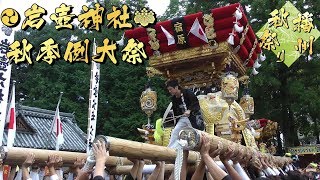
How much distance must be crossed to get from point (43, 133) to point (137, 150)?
1500cm

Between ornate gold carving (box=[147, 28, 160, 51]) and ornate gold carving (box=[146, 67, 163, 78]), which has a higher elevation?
ornate gold carving (box=[147, 28, 160, 51])

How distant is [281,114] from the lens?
15.8 meters

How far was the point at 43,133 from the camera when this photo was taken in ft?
56.5

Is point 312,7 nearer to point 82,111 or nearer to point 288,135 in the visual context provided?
point 288,135

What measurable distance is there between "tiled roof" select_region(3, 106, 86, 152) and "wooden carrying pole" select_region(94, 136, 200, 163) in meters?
12.6

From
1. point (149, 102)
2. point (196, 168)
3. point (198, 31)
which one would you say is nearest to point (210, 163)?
point (196, 168)

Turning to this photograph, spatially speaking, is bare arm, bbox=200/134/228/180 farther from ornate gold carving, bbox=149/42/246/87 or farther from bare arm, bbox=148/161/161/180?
ornate gold carving, bbox=149/42/246/87

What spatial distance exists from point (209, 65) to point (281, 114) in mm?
8989

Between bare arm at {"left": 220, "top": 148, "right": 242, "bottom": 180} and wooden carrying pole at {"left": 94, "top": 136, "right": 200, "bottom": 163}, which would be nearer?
wooden carrying pole at {"left": 94, "top": 136, "right": 200, "bottom": 163}

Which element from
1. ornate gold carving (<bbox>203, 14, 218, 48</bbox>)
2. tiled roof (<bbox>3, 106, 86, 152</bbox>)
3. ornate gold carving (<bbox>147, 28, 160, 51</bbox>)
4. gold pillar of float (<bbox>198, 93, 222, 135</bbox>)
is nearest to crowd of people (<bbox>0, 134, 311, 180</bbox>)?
gold pillar of float (<bbox>198, 93, 222, 135</bbox>)

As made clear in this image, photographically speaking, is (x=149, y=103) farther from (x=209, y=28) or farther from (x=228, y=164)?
(x=228, y=164)

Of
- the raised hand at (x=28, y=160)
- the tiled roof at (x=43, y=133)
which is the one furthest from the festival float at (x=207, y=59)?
the tiled roof at (x=43, y=133)

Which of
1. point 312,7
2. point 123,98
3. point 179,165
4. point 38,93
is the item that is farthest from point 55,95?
point 179,165

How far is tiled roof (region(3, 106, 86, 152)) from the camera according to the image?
15961 millimetres
